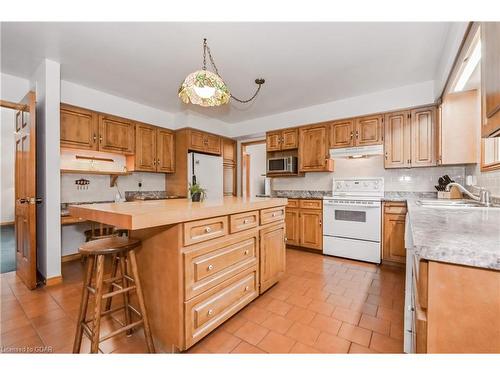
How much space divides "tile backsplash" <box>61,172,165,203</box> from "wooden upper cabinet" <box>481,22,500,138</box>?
14.8 ft

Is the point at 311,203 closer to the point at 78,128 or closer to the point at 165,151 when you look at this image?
the point at 165,151

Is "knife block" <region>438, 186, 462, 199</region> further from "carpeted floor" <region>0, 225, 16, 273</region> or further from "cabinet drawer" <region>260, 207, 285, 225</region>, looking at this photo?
"carpeted floor" <region>0, 225, 16, 273</region>

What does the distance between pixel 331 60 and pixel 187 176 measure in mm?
2990

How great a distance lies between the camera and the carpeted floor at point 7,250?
3.13 meters

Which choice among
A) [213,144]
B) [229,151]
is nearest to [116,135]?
[213,144]

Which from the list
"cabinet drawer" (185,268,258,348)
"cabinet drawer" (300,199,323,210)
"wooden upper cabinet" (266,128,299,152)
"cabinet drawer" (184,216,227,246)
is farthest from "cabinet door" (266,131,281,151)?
"cabinet drawer" (184,216,227,246)

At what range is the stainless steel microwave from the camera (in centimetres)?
429

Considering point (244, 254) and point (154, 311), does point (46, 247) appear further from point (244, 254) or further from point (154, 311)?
point (244, 254)

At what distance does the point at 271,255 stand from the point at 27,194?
2.78 m

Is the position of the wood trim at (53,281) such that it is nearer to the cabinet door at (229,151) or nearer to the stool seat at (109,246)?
the stool seat at (109,246)

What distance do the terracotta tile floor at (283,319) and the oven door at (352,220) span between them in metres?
0.68

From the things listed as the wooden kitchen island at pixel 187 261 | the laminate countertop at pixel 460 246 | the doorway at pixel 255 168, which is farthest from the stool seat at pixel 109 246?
the doorway at pixel 255 168

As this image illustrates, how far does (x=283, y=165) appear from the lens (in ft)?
14.3
